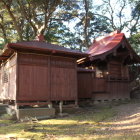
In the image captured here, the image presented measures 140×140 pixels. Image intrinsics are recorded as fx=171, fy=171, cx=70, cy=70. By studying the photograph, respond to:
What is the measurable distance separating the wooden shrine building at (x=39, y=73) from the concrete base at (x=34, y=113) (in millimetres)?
421

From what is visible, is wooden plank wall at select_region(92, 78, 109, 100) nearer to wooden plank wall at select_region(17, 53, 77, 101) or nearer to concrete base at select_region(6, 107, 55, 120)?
wooden plank wall at select_region(17, 53, 77, 101)

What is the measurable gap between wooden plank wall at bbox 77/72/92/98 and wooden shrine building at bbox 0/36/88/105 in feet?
8.18

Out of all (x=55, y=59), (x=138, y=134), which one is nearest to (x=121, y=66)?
(x=55, y=59)

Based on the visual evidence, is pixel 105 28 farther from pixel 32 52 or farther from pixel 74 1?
pixel 32 52

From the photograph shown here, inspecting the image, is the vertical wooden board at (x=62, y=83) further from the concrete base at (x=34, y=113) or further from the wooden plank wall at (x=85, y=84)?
the wooden plank wall at (x=85, y=84)

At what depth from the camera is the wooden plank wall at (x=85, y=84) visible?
1345cm

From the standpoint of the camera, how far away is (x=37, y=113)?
368 inches

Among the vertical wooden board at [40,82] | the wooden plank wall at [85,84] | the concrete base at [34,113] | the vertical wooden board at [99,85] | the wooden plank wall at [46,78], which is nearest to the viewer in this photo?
the concrete base at [34,113]

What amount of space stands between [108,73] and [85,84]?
231cm

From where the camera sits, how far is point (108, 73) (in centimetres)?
1430

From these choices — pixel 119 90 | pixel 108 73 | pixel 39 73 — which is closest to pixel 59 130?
pixel 39 73

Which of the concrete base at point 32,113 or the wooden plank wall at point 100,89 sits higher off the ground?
the wooden plank wall at point 100,89

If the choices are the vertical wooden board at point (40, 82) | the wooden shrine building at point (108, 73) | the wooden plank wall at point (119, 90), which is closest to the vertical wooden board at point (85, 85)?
the wooden shrine building at point (108, 73)

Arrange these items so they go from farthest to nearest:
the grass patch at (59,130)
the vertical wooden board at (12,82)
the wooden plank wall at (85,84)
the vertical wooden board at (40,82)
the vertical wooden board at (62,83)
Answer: the wooden plank wall at (85,84), the vertical wooden board at (62,83), the vertical wooden board at (40,82), the vertical wooden board at (12,82), the grass patch at (59,130)
